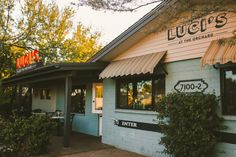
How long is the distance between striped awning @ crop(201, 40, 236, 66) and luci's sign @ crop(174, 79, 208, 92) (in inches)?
40.2

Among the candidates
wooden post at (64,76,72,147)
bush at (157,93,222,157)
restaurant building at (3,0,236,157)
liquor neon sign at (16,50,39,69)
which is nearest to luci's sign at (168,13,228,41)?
restaurant building at (3,0,236,157)

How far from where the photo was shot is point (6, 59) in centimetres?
2230

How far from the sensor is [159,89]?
27.7 feet

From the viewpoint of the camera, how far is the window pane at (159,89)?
8312mm

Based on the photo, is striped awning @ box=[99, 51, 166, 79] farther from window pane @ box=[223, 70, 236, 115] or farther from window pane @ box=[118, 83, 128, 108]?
window pane @ box=[223, 70, 236, 115]

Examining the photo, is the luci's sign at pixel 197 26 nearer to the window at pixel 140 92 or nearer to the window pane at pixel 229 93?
the window pane at pixel 229 93

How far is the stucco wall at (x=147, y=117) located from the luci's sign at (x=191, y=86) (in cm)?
10

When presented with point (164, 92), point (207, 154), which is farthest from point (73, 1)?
point (207, 154)

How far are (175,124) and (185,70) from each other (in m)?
1.74

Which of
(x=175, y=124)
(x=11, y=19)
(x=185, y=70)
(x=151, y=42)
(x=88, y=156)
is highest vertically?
(x=11, y=19)

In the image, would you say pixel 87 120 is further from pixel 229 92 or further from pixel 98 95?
pixel 229 92

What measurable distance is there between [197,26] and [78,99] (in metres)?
8.23

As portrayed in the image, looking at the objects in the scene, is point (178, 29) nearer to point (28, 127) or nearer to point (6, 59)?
point (28, 127)

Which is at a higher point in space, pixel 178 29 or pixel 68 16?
pixel 68 16
